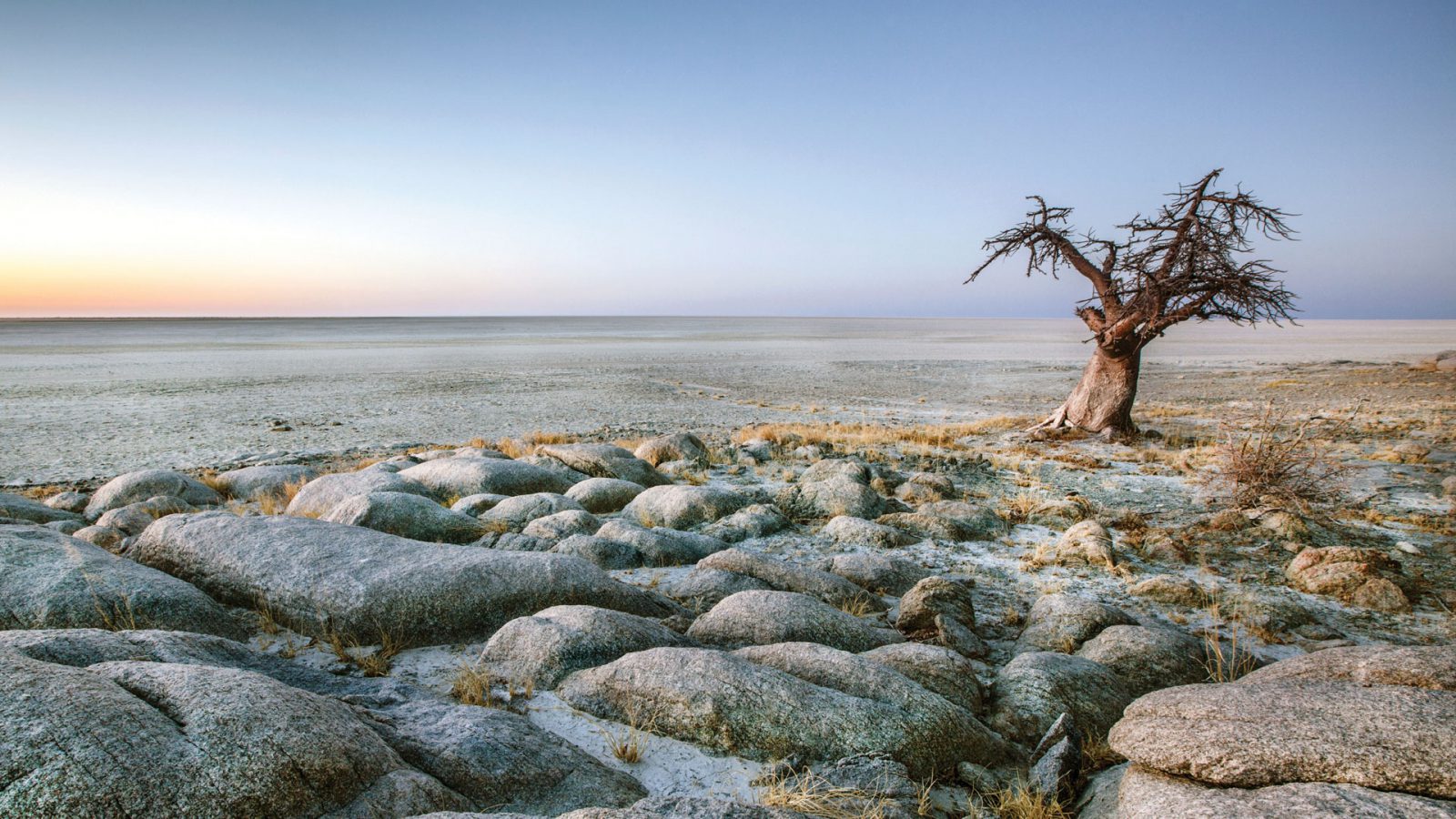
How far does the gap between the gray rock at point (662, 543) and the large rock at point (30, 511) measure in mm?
7815

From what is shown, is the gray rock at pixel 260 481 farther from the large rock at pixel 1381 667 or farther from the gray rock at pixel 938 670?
the large rock at pixel 1381 667

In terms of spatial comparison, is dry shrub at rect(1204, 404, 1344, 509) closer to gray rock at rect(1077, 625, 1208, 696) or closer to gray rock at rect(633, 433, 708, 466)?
gray rock at rect(1077, 625, 1208, 696)

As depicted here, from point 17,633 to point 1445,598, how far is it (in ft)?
39.7

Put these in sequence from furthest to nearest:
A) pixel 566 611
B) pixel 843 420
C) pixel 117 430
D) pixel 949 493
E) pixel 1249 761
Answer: pixel 843 420 → pixel 117 430 → pixel 949 493 → pixel 566 611 → pixel 1249 761

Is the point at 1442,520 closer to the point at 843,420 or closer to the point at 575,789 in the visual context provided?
the point at 575,789

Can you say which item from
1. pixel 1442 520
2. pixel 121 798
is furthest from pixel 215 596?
pixel 1442 520

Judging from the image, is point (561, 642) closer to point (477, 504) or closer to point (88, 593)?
point (88, 593)

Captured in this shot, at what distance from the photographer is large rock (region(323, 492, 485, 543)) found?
27.8ft

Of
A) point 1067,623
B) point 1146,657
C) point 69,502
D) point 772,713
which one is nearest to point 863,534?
point 1067,623

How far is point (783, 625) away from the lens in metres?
5.78

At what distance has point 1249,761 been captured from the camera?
3.14 meters

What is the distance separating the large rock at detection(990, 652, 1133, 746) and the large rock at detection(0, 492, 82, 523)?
1206cm

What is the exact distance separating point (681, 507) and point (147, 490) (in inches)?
336

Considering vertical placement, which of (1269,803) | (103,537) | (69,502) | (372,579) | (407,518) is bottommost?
(69,502)
